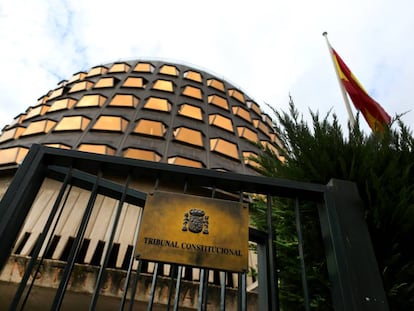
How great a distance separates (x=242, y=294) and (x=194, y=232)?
1.57ft

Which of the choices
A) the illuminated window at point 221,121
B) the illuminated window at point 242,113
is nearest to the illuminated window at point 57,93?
the illuminated window at point 221,121

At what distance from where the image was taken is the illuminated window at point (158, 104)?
63.4 feet

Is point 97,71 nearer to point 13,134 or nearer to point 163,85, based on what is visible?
point 163,85

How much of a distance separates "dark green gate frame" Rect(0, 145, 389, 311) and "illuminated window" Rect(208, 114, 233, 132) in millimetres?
18070

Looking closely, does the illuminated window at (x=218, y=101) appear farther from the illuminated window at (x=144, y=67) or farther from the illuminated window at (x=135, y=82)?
the illuminated window at (x=144, y=67)

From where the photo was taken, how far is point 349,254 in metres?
1.81

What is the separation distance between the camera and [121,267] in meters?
9.46

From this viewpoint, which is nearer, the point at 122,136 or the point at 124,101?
the point at 122,136

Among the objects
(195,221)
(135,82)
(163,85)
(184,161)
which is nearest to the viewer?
(195,221)

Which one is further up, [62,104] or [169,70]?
[169,70]

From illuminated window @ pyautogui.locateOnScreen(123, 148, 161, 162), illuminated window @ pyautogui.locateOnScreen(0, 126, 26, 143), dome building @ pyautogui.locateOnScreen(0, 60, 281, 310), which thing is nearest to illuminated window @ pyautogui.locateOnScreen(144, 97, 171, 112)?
dome building @ pyautogui.locateOnScreen(0, 60, 281, 310)

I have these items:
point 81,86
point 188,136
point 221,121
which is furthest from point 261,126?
point 81,86

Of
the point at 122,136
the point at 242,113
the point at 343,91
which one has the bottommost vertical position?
the point at 343,91

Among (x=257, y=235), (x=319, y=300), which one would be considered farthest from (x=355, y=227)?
(x=319, y=300)
